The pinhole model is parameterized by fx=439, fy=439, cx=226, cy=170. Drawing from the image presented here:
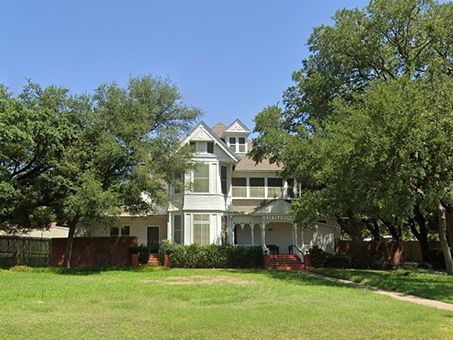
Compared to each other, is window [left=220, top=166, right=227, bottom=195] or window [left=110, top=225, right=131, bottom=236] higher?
window [left=220, top=166, right=227, bottom=195]

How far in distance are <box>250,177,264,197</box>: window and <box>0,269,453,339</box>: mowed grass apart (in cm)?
1583

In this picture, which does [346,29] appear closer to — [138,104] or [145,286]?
[138,104]

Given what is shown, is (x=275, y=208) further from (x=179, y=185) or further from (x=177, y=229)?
(x=179, y=185)

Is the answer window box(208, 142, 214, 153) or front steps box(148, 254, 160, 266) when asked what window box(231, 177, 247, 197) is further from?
front steps box(148, 254, 160, 266)

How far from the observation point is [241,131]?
118 ft

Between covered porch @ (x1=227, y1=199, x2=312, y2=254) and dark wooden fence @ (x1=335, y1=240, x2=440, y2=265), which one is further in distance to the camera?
dark wooden fence @ (x1=335, y1=240, x2=440, y2=265)

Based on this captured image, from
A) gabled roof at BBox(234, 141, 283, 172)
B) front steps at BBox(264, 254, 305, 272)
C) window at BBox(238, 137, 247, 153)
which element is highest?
window at BBox(238, 137, 247, 153)

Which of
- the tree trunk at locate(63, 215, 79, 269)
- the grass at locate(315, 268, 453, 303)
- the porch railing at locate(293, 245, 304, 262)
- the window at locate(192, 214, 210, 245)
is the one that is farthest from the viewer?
the window at locate(192, 214, 210, 245)

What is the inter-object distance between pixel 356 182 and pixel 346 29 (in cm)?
1188

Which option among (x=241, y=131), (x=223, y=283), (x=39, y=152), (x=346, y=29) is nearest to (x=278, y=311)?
(x=223, y=283)

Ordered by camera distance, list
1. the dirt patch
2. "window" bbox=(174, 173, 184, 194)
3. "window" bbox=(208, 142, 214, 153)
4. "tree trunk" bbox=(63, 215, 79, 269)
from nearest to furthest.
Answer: the dirt patch
"tree trunk" bbox=(63, 215, 79, 269)
"window" bbox=(174, 173, 184, 194)
"window" bbox=(208, 142, 214, 153)

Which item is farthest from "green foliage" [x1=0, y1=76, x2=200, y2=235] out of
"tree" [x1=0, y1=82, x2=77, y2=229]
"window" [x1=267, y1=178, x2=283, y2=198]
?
"window" [x1=267, y1=178, x2=283, y2=198]

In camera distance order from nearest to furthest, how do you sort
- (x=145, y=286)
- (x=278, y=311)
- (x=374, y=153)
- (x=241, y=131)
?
(x=278, y=311)
(x=145, y=286)
(x=374, y=153)
(x=241, y=131)

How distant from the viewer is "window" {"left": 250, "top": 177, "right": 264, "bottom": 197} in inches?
1294
